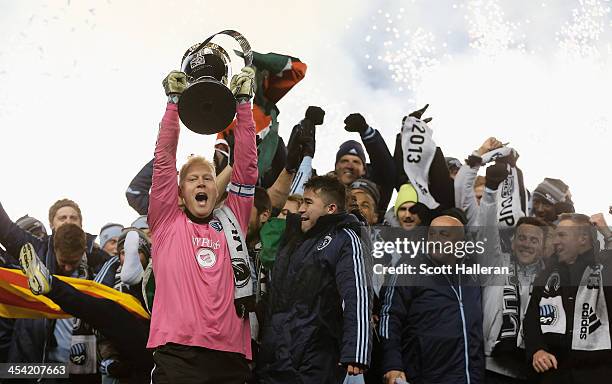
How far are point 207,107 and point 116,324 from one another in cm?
179

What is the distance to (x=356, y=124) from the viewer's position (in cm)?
549

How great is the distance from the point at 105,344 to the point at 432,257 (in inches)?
88.4

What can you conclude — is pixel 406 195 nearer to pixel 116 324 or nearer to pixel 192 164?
pixel 192 164

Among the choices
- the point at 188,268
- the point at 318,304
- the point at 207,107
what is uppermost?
the point at 207,107

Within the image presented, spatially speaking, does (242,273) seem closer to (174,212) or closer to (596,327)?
(174,212)

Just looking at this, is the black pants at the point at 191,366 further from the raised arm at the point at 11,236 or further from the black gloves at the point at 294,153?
the raised arm at the point at 11,236

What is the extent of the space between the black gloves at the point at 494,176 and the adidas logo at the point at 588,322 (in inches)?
38.5

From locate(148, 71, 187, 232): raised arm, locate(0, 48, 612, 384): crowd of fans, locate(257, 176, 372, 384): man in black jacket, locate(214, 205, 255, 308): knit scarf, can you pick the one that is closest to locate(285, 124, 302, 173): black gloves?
locate(0, 48, 612, 384): crowd of fans

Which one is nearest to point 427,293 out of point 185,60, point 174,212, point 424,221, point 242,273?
point 424,221

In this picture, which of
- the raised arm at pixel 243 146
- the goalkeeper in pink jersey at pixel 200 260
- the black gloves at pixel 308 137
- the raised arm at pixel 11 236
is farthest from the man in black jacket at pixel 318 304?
the raised arm at pixel 11 236

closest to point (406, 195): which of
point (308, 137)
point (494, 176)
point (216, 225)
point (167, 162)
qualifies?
point (494, 176)

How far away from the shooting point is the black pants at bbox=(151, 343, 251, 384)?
11.8 ft

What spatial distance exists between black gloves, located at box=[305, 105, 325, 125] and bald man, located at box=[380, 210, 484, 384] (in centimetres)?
105

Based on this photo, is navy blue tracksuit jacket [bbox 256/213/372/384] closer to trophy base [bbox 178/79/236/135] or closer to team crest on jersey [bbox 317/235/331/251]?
team crest on jersey [bbox 317/235/331/251]
